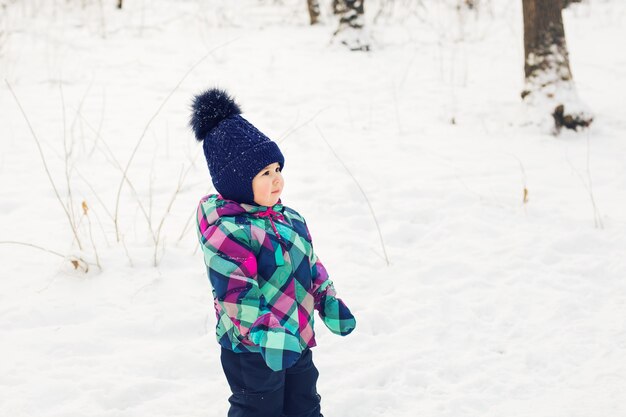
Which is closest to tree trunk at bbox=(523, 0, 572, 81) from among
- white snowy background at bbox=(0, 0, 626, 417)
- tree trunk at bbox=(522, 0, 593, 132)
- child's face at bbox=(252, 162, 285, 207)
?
tree trunk at bbox=(522, 0, 593, 132)

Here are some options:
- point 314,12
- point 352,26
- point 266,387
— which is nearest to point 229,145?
point 266,387

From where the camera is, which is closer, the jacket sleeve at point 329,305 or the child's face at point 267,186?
the child's face at point 267,186

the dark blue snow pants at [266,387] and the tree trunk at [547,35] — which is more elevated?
the tree trunk at [547,35]

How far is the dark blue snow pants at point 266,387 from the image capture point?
1.83 meters

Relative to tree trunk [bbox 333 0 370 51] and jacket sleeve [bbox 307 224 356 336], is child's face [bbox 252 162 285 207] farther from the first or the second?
tree trunk [bbox 333 0 370 51]

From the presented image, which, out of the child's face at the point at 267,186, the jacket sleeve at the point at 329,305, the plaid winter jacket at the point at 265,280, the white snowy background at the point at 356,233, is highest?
the child's face at the point at 267,186

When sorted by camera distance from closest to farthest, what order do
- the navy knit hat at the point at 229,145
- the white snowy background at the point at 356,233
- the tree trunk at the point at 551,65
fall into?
the navy knit hat at the point at 229,145, the white snowy background at the point at 356,233, the tree trunk at the point at 551,65

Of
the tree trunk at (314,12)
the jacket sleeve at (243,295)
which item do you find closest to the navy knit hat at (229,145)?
the jacket sleeve at (243,295)

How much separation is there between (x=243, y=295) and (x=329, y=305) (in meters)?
0.42

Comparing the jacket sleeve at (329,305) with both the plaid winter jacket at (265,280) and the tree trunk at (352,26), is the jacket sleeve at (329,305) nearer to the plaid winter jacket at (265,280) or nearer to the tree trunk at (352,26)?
the plaid winter jacket at (265,280)

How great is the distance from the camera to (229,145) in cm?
181

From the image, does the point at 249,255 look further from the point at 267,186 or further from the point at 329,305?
the point at 329,305

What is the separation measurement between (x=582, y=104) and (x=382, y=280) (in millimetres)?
2996

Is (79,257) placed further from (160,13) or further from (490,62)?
(160,13)
